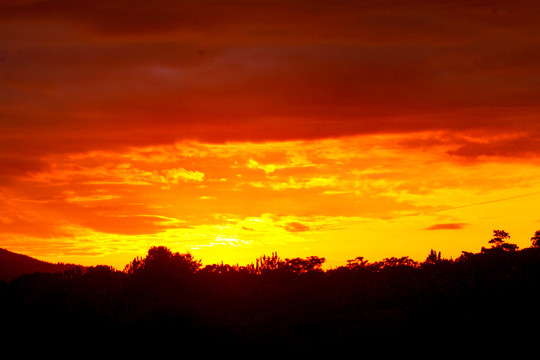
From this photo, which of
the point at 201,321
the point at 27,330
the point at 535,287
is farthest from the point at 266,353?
the point at 535,287

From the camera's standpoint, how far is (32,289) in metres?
18.9

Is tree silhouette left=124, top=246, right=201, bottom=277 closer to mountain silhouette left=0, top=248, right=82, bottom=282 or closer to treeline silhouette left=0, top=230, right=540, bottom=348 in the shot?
treeline silhouette left=0, top=230, right=540, bottom=348

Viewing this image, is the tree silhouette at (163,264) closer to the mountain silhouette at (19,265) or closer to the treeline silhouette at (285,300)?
the treeline silhouette at (285,300)

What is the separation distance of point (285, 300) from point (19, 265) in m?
35.1

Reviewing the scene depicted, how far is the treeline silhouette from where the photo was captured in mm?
16812

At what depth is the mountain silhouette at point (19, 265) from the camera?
44594mm

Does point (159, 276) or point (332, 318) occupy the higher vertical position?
point (159, 276)

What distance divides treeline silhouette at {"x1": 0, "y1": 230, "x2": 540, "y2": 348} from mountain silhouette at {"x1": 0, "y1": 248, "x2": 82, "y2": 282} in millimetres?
24842

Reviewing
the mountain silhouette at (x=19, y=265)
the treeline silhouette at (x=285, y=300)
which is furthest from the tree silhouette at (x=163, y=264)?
the mountain silhouette at (x=19, y=265)

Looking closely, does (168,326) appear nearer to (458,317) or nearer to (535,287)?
(458,317)

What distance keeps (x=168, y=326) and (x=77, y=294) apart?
3.25 meters

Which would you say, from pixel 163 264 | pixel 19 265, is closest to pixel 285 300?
pixel 163 264

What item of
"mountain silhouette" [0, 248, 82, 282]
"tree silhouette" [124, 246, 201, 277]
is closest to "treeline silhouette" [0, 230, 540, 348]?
"tree silhouette" [124, 246, 201, 277]

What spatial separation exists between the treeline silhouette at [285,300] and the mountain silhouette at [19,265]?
24.8 m
